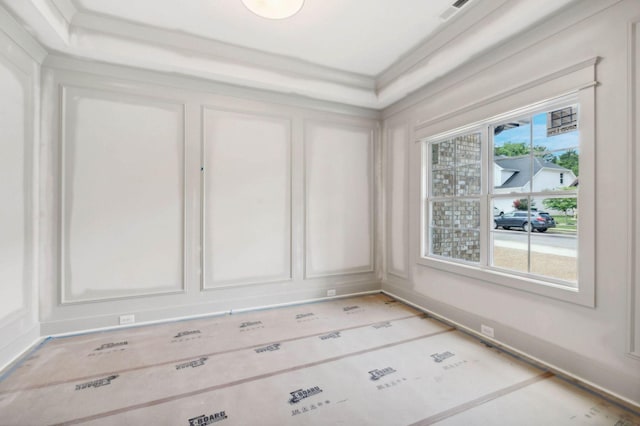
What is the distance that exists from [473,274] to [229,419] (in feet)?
8.05

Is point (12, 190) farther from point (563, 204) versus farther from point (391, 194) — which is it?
point (563, 204)

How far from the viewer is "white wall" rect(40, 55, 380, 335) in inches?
112

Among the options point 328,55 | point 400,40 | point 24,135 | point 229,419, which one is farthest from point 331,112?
point 229,419

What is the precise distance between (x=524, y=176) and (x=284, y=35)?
2.67 meters

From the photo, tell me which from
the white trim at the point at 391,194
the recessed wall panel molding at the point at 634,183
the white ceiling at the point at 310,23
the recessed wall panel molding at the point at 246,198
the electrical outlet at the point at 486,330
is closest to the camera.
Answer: the recessed wall panel molding at the point at 634,183

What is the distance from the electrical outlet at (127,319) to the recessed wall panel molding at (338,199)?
2.00 meters

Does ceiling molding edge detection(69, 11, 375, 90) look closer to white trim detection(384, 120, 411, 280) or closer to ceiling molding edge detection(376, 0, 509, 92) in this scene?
ceiling molding edge detection(376, 0, 509, 92)

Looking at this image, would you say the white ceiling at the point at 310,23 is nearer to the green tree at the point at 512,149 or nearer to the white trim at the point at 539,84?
the white trim at the point at 539,84

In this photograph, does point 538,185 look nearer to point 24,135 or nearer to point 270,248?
point 270,248

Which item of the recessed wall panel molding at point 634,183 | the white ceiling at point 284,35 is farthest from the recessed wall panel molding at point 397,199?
the recessed wall panel molding at point 634,183

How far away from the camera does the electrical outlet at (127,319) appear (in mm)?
3004

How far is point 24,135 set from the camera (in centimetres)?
252

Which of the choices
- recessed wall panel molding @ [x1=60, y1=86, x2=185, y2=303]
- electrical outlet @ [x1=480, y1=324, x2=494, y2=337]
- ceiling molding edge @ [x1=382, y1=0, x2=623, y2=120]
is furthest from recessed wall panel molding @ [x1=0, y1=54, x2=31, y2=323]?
electrical outlet @ [x1=480, y1=324, x2=494, y2=337]

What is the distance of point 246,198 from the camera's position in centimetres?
353
